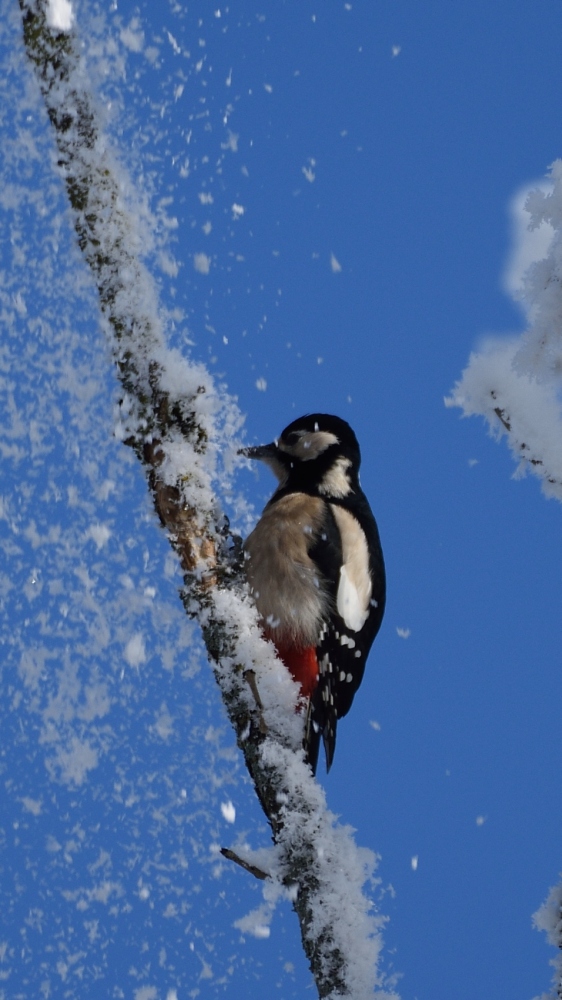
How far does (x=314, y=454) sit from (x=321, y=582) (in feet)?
2.07

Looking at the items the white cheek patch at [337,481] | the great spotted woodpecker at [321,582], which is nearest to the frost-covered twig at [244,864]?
the great spotted woodpecker at [321,582]

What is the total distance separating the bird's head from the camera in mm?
3730

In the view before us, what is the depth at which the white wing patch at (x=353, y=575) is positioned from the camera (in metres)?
3.41

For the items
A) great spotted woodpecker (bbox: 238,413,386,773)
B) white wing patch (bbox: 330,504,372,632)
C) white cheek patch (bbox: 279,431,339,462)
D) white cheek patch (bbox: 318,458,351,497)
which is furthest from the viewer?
white cheek patch (bbox: 279,431,339,462)

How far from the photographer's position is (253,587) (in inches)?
132

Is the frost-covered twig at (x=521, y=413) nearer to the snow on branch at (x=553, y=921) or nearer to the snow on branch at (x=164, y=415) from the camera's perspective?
the snow on branch at (x=553, y=921)

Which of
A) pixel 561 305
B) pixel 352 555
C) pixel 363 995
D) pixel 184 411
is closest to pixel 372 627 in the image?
pixel 352 555

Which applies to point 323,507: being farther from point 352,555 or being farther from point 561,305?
point 561,305

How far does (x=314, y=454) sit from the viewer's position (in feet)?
12.5

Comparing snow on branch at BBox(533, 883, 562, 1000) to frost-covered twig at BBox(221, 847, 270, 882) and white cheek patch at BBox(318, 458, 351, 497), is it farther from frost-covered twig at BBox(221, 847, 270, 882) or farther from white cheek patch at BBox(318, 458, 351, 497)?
white cheek patch at BBox(318, 458, 351, 497)

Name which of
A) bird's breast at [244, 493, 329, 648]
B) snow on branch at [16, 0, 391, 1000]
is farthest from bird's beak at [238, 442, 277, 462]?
snow on branch at [16, 0, 391, 1000]

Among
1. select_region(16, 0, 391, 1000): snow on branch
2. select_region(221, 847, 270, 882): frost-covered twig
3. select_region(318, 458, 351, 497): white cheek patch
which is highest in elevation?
select_region(318, 458, 351, 497): white cheek patch

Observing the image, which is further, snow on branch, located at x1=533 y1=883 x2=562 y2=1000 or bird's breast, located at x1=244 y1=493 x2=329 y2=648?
bird's breast, located at x1=244 y1=493 x2=329 y2=648

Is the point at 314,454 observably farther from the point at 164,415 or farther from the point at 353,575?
the point at 164,415
